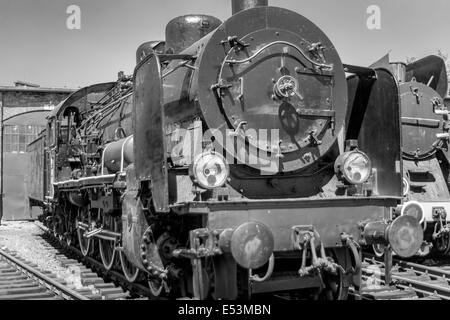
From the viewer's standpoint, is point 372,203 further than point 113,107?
No

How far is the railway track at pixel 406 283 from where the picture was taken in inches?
260

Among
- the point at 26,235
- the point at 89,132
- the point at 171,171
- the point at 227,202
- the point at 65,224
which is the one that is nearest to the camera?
the point at 227,202

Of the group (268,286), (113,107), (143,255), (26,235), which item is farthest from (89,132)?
(26,235)

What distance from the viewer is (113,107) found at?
889 cm

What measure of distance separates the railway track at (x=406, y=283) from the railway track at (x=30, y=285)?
353cm

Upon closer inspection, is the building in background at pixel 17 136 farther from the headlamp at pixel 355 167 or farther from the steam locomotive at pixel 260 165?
the headlamp at pixel 355 167

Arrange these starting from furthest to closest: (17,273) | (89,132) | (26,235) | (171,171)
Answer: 1. (26,235)
2. (89,132)
3. (17,273)
4. (171,171)

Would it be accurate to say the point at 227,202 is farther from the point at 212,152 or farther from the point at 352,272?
the point at 352,272

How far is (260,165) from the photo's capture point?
525 centimetres

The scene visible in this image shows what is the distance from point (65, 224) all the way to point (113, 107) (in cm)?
316

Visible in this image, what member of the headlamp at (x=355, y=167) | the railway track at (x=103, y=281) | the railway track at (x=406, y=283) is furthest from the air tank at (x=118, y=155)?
the railway track at (x=406, y=283)

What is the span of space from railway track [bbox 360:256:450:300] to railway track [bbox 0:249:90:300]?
3534 mm

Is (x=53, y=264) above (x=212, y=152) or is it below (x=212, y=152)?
below

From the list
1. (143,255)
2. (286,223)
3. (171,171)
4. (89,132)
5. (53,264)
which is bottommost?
(53,264)
